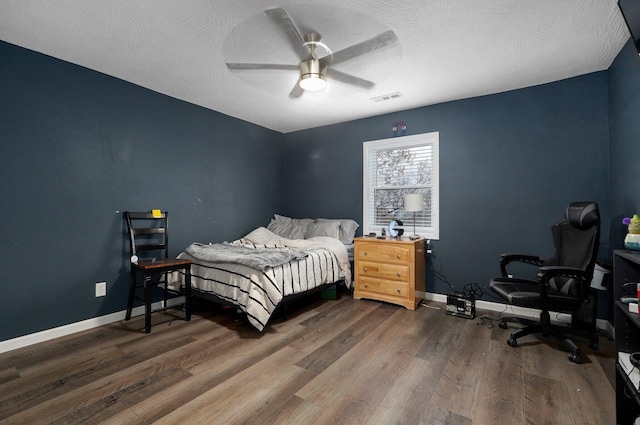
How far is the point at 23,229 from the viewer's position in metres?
2.49

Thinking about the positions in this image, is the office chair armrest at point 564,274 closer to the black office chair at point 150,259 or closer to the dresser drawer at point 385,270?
the dresser drawer at point 385,270

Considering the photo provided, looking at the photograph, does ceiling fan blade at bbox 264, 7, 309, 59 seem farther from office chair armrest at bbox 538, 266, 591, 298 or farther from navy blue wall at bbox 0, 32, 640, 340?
office chair armrest at bbox 538, 266, 591, 298

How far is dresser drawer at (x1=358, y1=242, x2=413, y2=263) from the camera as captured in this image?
3.40 metres

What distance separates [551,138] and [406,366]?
281 centimetres

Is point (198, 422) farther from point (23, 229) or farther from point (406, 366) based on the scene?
point (23, 229)

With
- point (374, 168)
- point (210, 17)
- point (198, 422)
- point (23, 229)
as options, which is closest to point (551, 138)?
point (374, 168)

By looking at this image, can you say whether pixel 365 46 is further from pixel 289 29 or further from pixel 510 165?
pixel 510 165

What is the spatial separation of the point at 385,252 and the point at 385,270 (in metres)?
0.22

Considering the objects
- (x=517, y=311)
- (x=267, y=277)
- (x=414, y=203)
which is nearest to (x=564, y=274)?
(x=517, y=311)

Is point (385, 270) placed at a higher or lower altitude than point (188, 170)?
lower

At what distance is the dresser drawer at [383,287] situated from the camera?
135 inches

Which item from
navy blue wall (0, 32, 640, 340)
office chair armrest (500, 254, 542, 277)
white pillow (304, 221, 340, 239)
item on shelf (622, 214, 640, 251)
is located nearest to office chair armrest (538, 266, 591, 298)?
item on shelf (622, 214, 640, 251)

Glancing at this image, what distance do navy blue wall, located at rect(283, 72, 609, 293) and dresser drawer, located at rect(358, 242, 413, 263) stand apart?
61 centimetres

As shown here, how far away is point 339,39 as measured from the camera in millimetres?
2312
